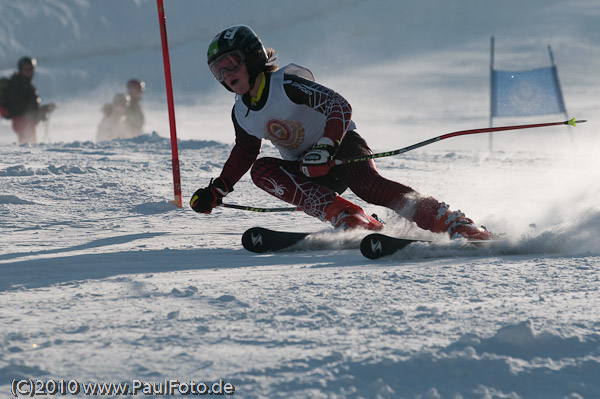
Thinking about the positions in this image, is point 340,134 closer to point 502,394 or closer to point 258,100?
point 258,100

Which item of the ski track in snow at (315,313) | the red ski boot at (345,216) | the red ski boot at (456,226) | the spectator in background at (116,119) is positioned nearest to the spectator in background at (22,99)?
the spectator in background at (116,119)

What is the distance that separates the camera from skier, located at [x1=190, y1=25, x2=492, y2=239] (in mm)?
2988

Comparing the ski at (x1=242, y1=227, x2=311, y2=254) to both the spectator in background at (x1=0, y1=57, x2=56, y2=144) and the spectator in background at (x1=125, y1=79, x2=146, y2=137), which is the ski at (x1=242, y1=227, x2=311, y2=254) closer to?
the spectator in background at (x1=0, y1=57, x2=56, y2=144)

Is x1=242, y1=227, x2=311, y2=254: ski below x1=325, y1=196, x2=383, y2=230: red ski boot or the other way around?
below

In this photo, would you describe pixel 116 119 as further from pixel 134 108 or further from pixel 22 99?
pixel 22 99

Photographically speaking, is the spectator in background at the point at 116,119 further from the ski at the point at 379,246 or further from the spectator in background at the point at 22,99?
the ski at the point at 379,246

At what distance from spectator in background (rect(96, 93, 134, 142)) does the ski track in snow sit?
901 centimetres

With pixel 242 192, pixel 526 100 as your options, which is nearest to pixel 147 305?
pixel 242 192

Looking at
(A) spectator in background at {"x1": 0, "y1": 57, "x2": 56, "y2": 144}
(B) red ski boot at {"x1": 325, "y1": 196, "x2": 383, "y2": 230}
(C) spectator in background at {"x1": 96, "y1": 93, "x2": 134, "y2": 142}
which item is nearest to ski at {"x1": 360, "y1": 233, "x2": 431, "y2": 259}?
(B) red ski boot at {"x1": 325, "y1": 196, "x2": 383, "y2": 230}

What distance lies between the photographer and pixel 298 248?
2.98 metres

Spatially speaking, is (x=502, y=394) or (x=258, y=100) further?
(x=258, y=100)

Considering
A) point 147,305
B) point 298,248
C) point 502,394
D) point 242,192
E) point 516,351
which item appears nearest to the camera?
point 502,394

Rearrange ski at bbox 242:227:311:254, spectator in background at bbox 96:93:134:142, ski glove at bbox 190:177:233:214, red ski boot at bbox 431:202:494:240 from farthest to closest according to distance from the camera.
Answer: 1. spectator in background at bbox 96:93:134:142
2. ski glove at bbox 190:177:233:214
3. ski at bbox 242:227:311:254
4. red ski boot at bbox 431:202:494:240

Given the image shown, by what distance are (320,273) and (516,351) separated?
90cm
